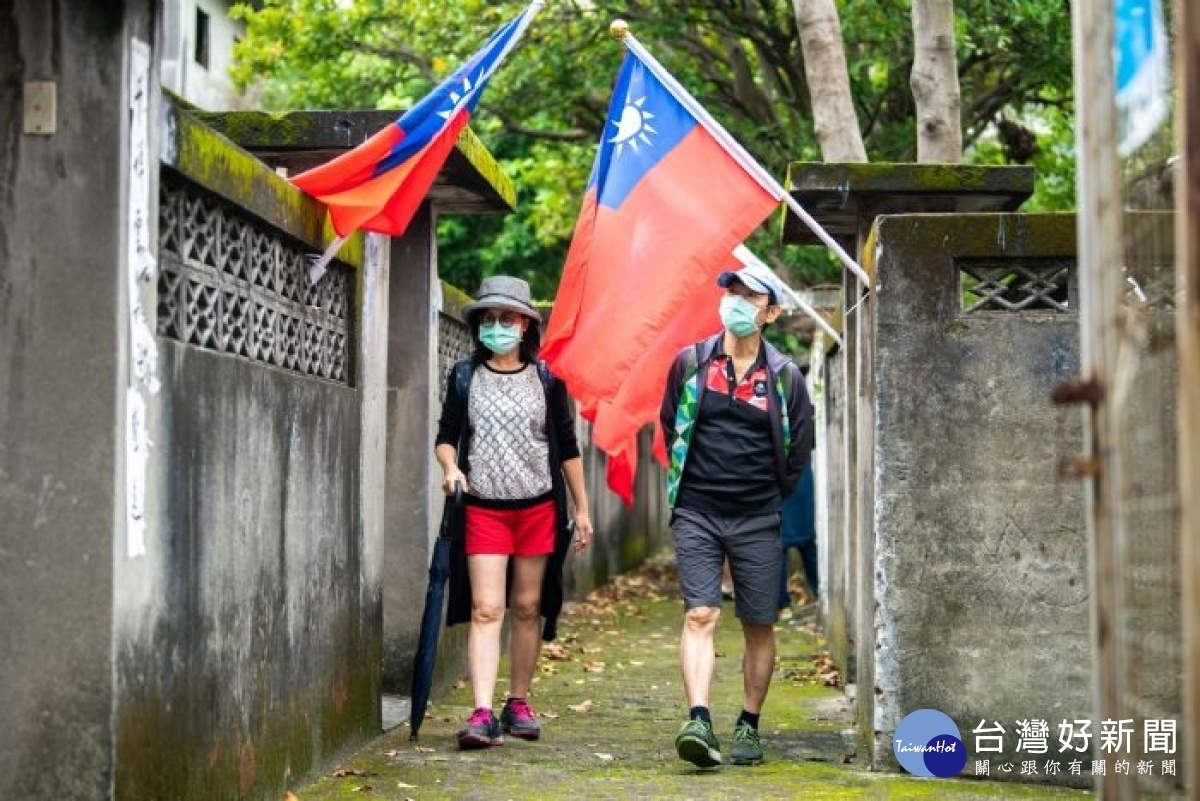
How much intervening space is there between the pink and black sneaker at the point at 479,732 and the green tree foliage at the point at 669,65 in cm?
1106

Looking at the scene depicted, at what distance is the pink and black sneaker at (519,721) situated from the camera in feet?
27.4

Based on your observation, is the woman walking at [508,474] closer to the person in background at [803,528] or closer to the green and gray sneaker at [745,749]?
the green and gray sneaker at [745,749]

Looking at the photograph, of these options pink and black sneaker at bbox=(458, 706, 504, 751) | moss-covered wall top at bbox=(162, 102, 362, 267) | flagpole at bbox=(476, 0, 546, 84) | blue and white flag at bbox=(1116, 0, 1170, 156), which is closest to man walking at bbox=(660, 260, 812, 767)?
pink and black sneaker at bbox=(458, 706, 504, 751)

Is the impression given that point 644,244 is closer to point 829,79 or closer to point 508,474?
point 508,474

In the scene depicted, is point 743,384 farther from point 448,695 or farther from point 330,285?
point 448,695

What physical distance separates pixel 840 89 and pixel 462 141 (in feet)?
17.1

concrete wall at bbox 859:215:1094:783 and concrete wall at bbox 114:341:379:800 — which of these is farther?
concrete wall at bbox 859:215:1094:783

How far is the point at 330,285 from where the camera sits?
783 centimetres

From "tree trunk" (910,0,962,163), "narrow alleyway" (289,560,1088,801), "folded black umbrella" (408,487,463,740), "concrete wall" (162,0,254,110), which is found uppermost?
"concrete wall" (162,0,254,110)

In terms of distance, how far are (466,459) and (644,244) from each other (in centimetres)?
130

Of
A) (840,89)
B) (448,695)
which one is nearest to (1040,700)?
(448,695)

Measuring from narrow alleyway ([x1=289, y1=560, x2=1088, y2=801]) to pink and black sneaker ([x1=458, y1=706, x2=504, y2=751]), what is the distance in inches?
2.1

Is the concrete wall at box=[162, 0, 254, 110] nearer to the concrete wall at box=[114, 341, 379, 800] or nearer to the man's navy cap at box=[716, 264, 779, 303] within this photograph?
the man's navy cap at box=[716, 264, 779, 303]

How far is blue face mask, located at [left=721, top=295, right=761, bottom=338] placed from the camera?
779 centimetres
